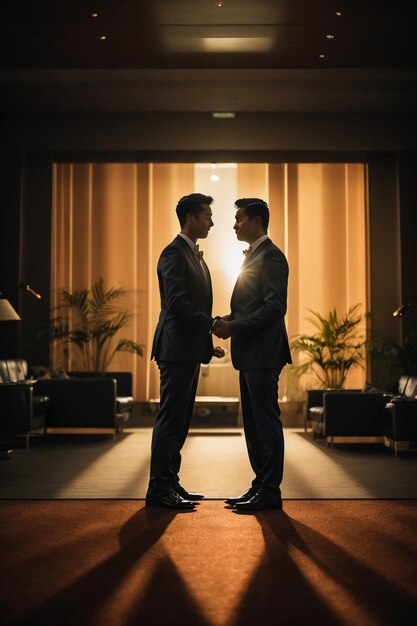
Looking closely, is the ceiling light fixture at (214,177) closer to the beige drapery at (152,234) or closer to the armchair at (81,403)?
the beige drapery at (152,234)

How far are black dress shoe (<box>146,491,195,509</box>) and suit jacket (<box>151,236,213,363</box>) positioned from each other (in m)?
0.70

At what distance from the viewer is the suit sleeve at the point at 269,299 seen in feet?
11.9

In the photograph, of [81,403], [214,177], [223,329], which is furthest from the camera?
[214,177]

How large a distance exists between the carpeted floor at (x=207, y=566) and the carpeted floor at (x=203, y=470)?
509mm

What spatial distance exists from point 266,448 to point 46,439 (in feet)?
13.3

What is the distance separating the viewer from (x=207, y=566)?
2.59 m

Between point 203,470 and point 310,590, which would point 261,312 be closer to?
point 310,590

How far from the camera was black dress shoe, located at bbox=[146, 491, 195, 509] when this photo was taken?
3.64 meters

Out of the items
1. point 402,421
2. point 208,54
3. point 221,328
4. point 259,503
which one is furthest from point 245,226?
point 208,54

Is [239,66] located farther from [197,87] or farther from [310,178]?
[310,178]

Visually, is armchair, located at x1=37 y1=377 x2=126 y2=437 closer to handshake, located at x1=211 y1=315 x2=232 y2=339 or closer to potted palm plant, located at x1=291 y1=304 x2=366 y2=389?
potted palm plant, located at x1=291 y1=304 x2=366 y2=389

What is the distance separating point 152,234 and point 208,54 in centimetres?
355

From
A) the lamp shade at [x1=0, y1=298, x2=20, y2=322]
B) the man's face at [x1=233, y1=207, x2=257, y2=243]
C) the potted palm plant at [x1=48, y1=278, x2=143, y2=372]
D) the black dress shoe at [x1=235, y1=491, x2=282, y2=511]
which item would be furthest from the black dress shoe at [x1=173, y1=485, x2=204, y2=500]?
the potted palm plant at [x1=48, y1=278, x2=143, y2=372]

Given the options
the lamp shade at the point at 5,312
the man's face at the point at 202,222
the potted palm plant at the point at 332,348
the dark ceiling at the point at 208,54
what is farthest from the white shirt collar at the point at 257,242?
the potted palm plant at the point at 332,348
